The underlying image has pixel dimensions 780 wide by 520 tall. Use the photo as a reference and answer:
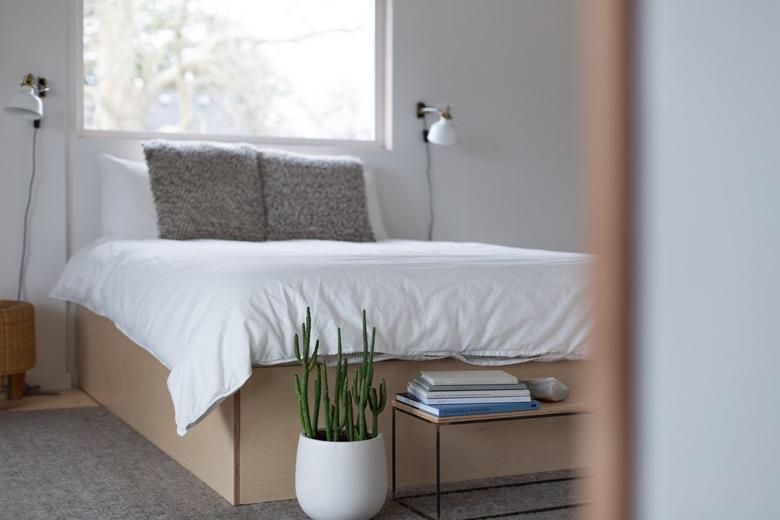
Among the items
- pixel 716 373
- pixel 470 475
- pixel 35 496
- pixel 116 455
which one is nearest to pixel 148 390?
pixel 116 455

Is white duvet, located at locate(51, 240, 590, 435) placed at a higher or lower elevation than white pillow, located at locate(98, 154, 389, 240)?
lower

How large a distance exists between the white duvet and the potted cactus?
0.37ft

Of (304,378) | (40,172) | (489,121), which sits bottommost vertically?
(304,378)

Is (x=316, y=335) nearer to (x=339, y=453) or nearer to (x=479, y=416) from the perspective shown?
(x=339, y=453)

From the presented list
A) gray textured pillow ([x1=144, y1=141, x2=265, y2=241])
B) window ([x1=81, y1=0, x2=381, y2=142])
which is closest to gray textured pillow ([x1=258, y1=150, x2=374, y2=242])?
gray textured pillow ([x1=144, y1=141, x2=265, y2=241])

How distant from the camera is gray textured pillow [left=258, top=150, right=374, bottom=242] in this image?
402cm

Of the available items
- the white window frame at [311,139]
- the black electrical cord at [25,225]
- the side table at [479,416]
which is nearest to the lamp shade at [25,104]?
the black electrical cord at [25,225]

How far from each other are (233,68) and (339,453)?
9.72 feet

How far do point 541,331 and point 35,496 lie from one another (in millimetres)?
1447

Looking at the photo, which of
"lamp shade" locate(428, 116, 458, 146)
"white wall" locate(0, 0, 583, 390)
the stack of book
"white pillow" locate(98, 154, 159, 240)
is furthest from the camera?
"white wall" locate(0, 0, 583, 390)

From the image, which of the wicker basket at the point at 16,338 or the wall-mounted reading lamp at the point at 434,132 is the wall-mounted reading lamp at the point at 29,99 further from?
the wall-mounted reading lamp at the point at 434,132

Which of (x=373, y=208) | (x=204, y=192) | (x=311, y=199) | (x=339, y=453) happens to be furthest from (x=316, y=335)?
(x=373, y=208)

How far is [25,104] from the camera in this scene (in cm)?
368

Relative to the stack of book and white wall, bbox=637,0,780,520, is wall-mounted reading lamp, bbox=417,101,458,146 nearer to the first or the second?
the stack of book
